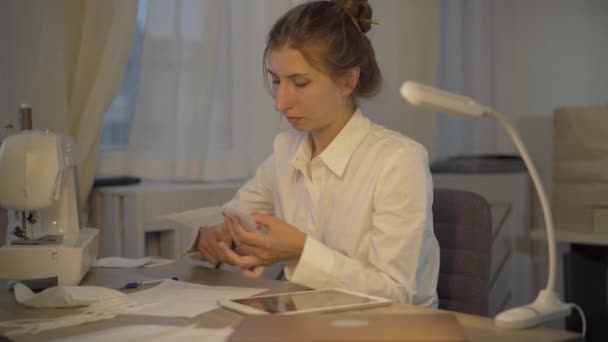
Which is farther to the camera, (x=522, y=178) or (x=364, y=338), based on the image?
(x=522, y=178)

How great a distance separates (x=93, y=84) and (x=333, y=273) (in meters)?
1.11

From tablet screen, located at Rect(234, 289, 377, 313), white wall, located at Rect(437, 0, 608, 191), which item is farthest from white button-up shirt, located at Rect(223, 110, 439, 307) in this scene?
white wall, located at Rect(437, 0, 608, 191)

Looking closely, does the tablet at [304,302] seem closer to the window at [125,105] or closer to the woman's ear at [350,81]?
the woman's ear at [350,81]

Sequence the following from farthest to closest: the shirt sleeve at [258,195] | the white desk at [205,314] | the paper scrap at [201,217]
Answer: the shirt sleeve at [258,195] → the paper scrap at [201,217] → the white desk at [205,314]

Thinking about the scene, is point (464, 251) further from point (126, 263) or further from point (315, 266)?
point (126, 263)

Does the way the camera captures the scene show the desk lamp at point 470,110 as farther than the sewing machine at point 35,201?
No

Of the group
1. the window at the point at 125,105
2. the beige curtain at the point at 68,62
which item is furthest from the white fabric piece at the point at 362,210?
the window at the point at 125,105

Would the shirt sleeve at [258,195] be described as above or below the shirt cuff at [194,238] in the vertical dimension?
above

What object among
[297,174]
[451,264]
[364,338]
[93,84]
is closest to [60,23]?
[93,84]

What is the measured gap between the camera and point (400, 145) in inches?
63.2

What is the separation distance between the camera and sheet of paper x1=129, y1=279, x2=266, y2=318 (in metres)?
1.29

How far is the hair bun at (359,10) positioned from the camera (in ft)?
5.71

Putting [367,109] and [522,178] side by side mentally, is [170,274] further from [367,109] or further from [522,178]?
[522,178]

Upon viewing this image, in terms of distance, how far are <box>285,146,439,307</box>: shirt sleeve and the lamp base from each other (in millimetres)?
325
